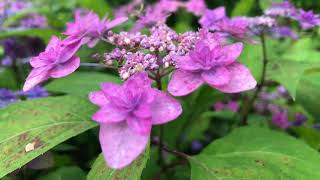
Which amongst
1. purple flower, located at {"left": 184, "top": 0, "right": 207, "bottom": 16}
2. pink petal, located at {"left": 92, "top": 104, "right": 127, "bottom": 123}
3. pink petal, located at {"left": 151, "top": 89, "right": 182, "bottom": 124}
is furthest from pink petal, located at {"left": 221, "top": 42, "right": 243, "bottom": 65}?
purple flower, located at {"left": 184, "top": 0, "right": 207, "bottom": 16}

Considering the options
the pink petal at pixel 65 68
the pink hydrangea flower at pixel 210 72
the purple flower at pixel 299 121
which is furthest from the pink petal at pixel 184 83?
the purple flower at pixel 299 121

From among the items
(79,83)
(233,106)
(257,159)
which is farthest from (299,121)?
(79,83)

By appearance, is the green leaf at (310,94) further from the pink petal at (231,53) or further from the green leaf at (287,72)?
the pink petal at (231,53)

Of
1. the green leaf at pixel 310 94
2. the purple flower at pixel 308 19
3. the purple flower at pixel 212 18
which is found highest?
the purple flower at pixel 212 18

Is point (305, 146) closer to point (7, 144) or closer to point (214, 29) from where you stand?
point (214, 29)

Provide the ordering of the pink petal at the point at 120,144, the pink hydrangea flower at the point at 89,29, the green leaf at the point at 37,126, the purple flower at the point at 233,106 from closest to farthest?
the pink petal at the point at 120,144 < the green leaf at the point at 37,126 < the pink hydrangea flower at the point at 89,29 < the purple flower at the point at 233,106

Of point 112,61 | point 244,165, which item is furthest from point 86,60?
point 244,165

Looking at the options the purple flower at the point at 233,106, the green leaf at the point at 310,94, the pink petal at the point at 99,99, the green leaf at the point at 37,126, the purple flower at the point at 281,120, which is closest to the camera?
the pink petal at the point at 99,99
